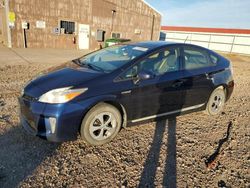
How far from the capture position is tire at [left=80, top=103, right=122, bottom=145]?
316cm

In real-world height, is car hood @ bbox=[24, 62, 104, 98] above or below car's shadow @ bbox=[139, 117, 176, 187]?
above

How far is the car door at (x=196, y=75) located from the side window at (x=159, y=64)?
234 millimetres

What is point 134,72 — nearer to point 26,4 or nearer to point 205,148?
point 205,148

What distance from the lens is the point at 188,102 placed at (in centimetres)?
423

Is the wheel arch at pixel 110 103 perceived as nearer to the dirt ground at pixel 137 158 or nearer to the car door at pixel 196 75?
the dirt ground at pixel 137 158

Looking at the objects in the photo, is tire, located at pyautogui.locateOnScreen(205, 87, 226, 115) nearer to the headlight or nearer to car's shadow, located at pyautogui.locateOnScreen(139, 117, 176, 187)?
car's shadow, located at pyautogui.locateOnScreen(139, 117, 176, 187)

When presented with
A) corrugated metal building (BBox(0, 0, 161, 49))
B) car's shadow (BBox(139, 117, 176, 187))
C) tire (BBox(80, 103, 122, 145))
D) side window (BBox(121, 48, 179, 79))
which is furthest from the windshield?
corrugated metal building (BBox(0, 0, 161, 49))

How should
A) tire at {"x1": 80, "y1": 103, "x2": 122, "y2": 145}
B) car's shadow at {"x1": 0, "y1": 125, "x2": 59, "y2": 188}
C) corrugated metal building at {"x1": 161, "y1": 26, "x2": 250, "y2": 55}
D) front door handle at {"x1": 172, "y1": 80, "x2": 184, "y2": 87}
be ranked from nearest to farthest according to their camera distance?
car's shadow at {"x1": 0, "y1": 125, "x2": 59, "y2": 188} → tire at {"x1": 80, "y1": 103, "x2": 122, "y2": 145} → front door handle at {"x1": 172, "y1": 80, "x2": 184, "y2": 87} → corrugated metal building at {"x1": 161, "y1": 26, "x2": 250, "y2": 55}

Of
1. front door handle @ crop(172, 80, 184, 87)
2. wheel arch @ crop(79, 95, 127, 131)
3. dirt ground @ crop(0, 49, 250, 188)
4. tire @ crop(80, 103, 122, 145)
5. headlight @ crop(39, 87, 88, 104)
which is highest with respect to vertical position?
front door handle @ crop(172, 80, 184, 87)

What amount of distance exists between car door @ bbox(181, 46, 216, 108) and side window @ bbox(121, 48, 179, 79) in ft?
0.77

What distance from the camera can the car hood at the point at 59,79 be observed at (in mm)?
3098

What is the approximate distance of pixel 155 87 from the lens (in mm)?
3619

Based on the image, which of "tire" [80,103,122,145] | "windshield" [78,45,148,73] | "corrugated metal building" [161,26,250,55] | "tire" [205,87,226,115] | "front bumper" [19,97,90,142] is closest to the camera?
"front bumper" [19,97,90,142]

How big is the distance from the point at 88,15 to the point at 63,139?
59.4 feet
